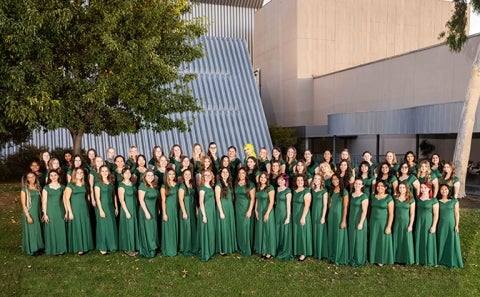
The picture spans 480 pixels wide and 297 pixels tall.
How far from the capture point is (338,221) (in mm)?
7465

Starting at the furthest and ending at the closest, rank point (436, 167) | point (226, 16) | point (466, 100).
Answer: point (226, 16), point (466, 100), point (436, 167)

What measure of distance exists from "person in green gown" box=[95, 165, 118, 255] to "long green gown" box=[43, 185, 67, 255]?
1.92 feet

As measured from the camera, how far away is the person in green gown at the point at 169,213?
7.60 meters

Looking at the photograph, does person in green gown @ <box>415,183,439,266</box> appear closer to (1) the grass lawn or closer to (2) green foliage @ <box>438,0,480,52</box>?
(1) the grass lawn

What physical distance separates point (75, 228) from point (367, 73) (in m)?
20.3

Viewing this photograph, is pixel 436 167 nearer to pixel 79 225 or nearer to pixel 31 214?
pixel 79 225

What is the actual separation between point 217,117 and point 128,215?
553 inches

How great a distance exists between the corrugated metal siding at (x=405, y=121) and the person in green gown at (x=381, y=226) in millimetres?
8266

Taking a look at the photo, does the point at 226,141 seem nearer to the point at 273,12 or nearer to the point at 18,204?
the point at 18,204

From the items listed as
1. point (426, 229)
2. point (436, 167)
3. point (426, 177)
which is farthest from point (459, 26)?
point (426, 229)

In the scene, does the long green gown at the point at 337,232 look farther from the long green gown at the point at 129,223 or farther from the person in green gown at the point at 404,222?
the long green gown at the point at 129,223

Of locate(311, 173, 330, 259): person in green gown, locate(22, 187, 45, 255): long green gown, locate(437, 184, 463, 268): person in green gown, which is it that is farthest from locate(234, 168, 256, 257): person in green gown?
locate(22, 187, 45, 255): long green gown

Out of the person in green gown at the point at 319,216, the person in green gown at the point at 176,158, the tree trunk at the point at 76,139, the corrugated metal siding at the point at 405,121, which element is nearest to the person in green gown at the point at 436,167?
the person in green gown at the point at 319,216

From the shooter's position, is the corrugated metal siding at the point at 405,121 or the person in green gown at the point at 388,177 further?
the corrugated metal siding at the point at 405,121
